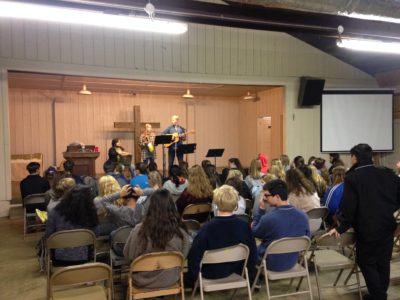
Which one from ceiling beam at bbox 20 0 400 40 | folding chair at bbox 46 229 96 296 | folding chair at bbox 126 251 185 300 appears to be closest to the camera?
folding chair at bbox 126 251 185 300

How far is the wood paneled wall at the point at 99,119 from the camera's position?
10.9 m

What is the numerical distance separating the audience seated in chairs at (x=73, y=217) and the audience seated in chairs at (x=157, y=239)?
0.70 m

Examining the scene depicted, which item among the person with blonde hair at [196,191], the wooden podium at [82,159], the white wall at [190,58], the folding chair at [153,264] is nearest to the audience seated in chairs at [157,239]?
the folding chair at [153,264]

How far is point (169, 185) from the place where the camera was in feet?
16.3

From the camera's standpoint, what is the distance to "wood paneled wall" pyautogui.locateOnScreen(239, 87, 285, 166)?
1091 centimetres

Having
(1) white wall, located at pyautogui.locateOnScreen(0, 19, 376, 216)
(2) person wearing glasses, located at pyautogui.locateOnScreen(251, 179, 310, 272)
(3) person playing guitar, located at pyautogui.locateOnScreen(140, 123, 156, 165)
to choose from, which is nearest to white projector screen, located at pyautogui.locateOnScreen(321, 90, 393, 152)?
(1) white wall, located at pyautogui.locateOnScreen(0, 19, 376, 216)

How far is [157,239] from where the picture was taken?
8.75 ft

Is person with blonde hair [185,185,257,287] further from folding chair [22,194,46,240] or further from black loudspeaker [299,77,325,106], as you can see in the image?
black loudspeaker [299,77,325,106]

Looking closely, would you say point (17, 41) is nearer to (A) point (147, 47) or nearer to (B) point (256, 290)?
(A) point (147, 47)

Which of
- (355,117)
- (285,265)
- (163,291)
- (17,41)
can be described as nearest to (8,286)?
(163,291)

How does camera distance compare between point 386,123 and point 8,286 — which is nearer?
point 8,286

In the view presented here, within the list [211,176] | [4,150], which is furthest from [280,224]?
[4,150]

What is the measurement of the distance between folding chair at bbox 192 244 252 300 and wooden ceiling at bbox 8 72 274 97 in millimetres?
6625

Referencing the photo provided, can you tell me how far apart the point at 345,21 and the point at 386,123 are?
5125mm
